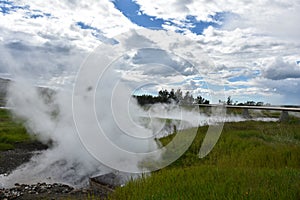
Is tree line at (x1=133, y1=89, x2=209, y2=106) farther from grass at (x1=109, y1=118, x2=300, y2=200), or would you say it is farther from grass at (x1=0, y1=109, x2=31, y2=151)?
grass at (x1=0, y1=109, x2=31, y2=151)

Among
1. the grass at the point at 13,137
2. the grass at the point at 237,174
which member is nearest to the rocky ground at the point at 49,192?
the grass at the point at 237,174

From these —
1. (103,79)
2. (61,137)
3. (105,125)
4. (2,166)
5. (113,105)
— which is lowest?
(2,166)

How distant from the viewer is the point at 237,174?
4.85m

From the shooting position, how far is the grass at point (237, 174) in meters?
3.94

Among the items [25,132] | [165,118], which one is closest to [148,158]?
[165,118]

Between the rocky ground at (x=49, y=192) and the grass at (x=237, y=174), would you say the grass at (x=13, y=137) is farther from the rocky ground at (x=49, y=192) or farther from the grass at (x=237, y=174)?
the grass at (x=237, y=174)

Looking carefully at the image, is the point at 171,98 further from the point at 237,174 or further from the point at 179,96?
the point at 237,174

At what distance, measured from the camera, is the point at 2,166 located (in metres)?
10.3

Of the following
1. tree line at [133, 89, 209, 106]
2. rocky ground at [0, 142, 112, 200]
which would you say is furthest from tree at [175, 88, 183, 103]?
rocky ground at [0, 142, 112, 200]

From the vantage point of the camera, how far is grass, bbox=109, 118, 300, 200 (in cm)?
394

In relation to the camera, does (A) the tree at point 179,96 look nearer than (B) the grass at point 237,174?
No

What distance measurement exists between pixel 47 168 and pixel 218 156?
541 centimetres

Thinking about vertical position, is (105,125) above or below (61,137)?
above

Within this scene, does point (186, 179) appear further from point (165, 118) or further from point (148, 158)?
point (165, 118)
